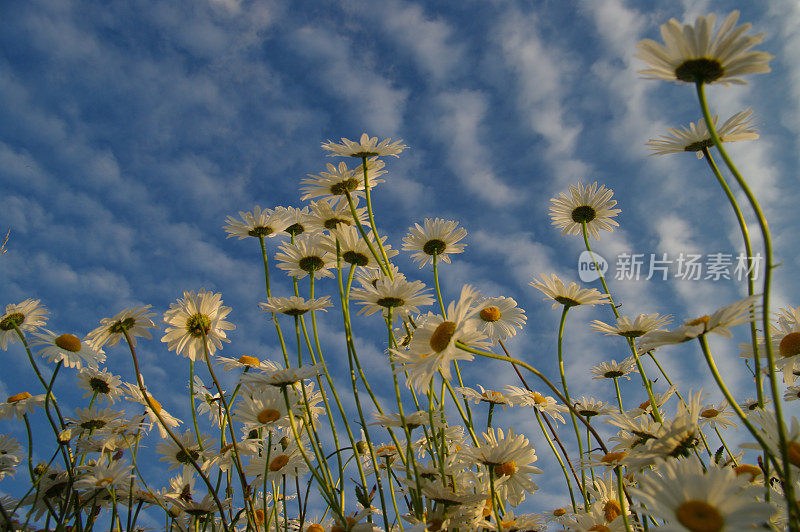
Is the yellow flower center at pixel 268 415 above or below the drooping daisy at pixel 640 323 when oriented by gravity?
below

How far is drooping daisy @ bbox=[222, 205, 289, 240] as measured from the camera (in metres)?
3.32

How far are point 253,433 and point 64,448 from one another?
3.58ft

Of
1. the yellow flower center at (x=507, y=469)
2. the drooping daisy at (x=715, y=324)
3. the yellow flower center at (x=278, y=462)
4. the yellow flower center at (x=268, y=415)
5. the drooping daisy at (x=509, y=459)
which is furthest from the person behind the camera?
the yellow flower center at (x=278, y=462)

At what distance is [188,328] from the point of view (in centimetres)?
282

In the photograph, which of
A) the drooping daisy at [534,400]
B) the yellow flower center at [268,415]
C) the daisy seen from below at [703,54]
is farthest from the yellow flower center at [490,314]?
the daisy seen from below at [703,54]

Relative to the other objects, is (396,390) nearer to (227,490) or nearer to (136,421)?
(227,490)

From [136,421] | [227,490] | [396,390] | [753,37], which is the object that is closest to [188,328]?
[136,421]

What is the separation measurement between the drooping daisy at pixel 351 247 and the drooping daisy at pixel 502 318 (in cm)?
81

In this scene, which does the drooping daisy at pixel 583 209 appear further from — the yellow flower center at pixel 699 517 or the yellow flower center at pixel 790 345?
the yellow flower center at pixel 699 517

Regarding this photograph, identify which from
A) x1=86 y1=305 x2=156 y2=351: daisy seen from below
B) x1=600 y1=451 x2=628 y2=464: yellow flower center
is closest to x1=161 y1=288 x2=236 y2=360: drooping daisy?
x1=86 y1=305 x2=156 y2=351: daisy seen from below

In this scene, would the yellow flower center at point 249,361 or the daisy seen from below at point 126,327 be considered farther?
the yellow flower center at point 249,361

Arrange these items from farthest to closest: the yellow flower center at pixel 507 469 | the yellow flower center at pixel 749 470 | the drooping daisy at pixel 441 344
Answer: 1. the yellow flower center at pixel 507 469
2. the yellow flower center at pixel 749 470
3. the drooping daisy at pixel 441 344

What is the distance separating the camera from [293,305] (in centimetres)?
268

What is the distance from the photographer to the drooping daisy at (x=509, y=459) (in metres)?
2.10
